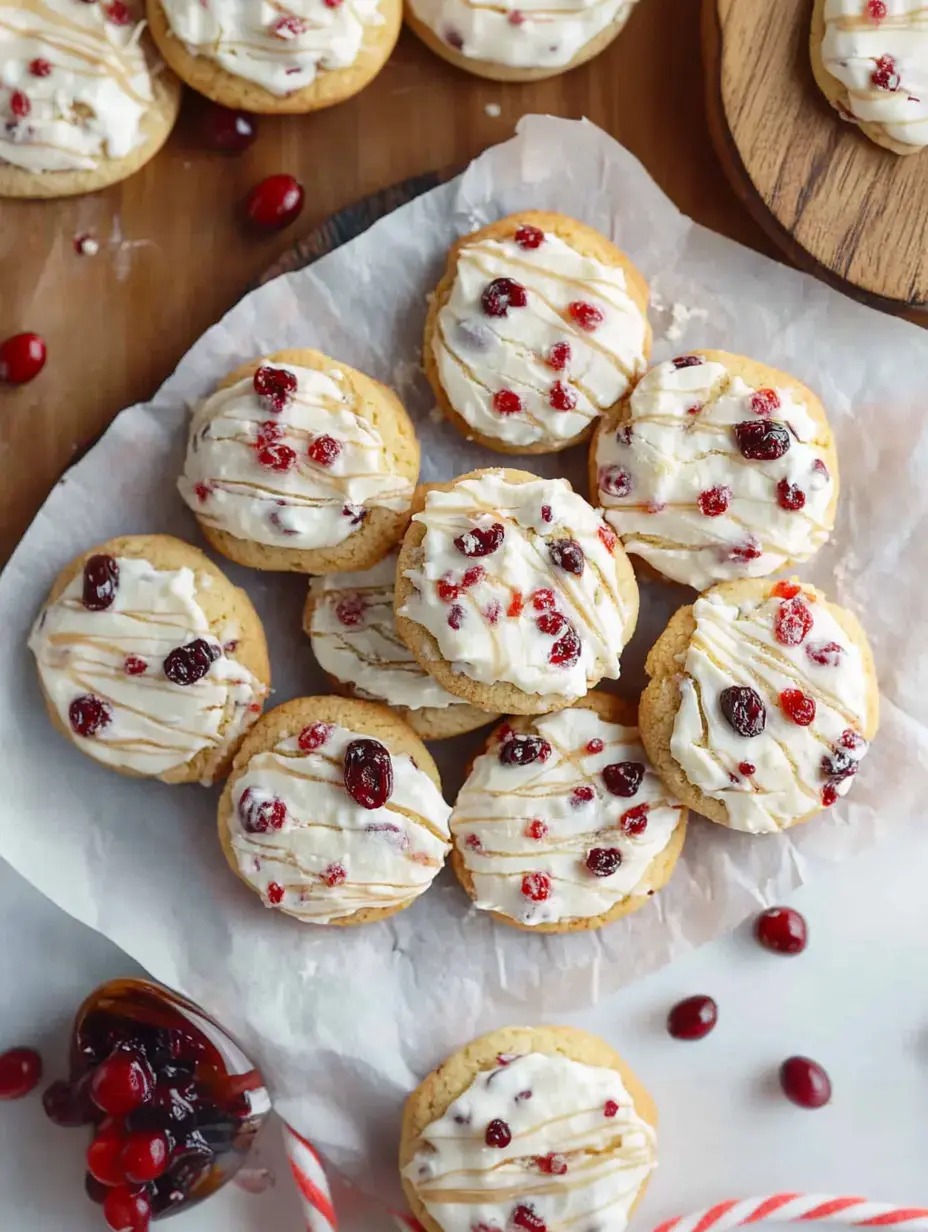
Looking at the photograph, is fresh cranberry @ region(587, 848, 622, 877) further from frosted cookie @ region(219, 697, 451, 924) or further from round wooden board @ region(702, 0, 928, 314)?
round wooden board @ region(702, 0, 928, 314)

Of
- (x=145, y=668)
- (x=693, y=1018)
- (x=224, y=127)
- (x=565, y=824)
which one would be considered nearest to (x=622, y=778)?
(x=565, y=824)

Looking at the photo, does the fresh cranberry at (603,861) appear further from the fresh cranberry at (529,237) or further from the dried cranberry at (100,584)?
the fresh cranberry at (529,237)

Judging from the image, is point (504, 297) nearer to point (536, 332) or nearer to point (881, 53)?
point (536, 332)

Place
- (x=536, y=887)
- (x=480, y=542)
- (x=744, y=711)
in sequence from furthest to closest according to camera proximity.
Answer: (x=536, y=887), (x=744, y=711), (x=480, y=542)

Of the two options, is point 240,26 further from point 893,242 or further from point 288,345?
point 893,242

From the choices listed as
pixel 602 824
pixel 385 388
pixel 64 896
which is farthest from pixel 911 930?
pixel 64 896

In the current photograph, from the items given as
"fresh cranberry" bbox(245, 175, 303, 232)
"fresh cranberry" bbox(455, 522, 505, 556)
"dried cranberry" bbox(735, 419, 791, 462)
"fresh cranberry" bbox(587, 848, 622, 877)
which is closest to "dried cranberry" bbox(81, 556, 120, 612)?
"fresh cranberry" bbox(455, 522, 505, 556)
